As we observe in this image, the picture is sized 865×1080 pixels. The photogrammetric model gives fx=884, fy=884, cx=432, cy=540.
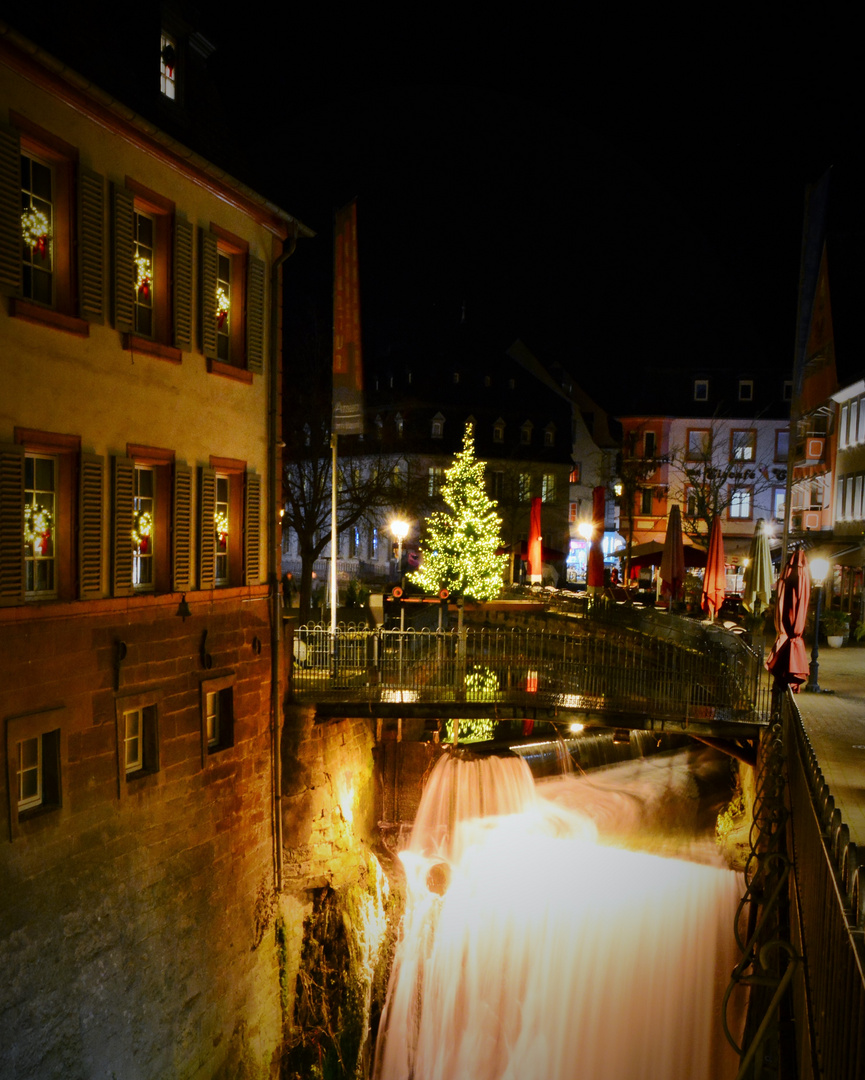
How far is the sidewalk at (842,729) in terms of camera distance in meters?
10.0

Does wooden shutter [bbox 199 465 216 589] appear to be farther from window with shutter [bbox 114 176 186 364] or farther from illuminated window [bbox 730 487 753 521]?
illuminated window [bbox 730 487 753 521]

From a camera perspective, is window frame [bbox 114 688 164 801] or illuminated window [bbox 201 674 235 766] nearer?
window frame [bbox 114 688 164 801]

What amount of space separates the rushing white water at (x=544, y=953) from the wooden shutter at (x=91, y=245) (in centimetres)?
1273

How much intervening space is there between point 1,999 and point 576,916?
1292cm

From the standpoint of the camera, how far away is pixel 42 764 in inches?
394

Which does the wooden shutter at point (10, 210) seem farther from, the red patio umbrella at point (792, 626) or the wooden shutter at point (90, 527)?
the red patio umbrella at point (792, 626)

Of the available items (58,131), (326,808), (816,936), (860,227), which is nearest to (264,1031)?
(326,808)

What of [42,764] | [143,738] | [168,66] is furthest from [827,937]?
[168,66]

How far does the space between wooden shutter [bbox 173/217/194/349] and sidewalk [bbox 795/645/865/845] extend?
32.5ft

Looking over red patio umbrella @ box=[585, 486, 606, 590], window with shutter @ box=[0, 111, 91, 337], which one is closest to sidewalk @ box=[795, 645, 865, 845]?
red patio umbrella @ box=[585, 486, 606, 590]

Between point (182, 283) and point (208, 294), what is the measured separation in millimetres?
609

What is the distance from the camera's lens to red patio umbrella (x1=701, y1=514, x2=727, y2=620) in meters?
21.5

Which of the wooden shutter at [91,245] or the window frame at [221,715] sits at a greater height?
the wooden shutter at [91,245]

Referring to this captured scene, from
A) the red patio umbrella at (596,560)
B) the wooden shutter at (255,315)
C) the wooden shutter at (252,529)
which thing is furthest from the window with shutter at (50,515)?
the red patio umbrella at (596,560)
